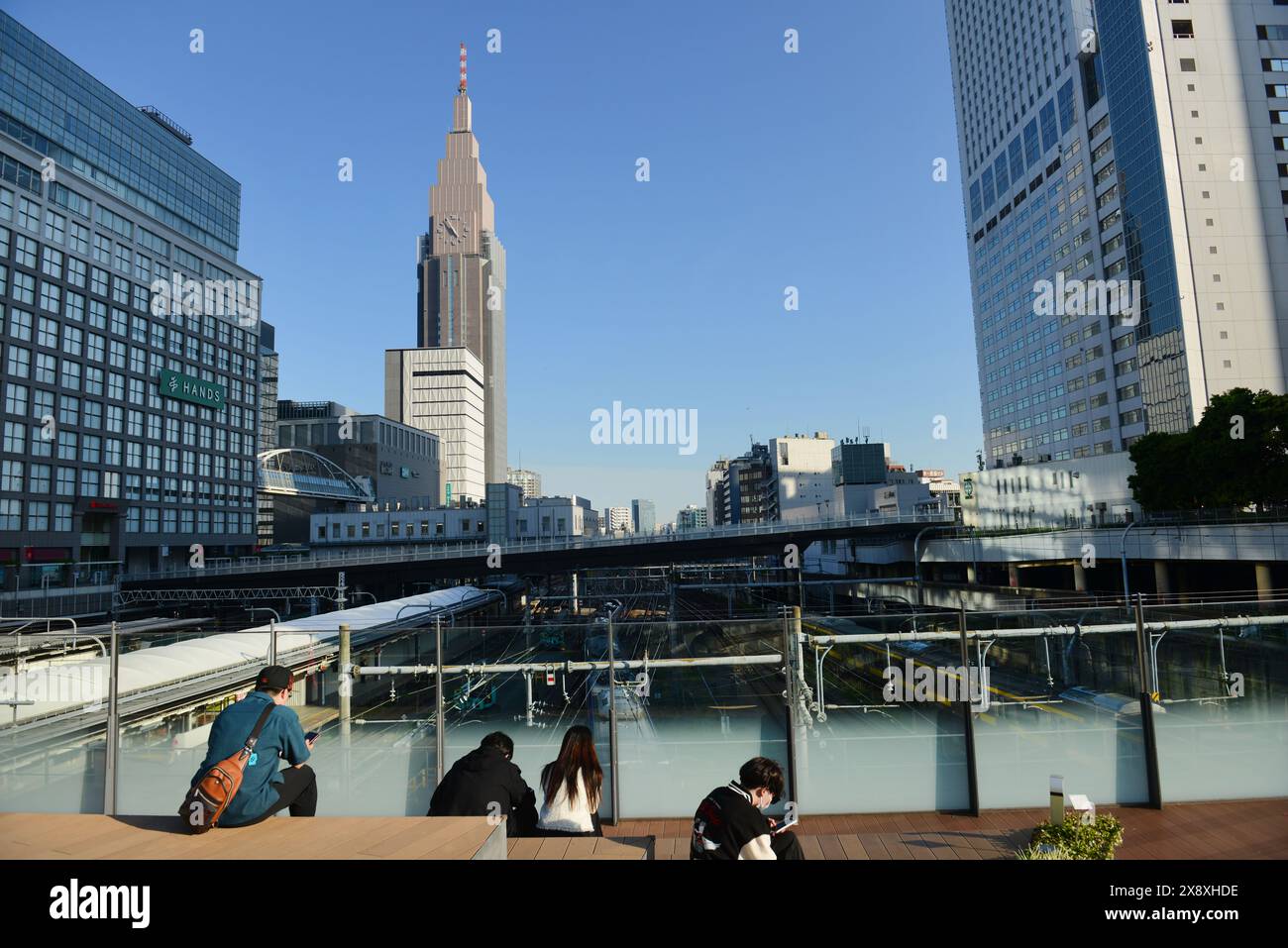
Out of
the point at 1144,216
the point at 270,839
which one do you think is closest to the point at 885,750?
the point at 270,839

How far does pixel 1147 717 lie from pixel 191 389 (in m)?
86.0

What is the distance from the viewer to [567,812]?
637 centimetres

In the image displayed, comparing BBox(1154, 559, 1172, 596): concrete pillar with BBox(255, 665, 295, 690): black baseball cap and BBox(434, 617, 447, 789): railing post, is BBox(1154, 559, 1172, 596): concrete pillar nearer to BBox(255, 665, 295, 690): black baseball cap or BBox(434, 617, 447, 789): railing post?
BBox(434, 617, 447, 789): railing post

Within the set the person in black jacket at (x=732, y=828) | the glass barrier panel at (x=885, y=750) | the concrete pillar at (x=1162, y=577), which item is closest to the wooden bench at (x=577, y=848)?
the person in black jacket at (x=732, y=828)

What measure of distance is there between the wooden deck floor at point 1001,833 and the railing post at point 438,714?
7.29ft

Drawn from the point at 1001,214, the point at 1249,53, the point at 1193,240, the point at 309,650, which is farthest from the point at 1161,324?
the point at 309,650

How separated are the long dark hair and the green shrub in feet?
13.8

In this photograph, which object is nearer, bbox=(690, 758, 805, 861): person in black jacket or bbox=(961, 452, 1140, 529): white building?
bbox=(690, 758, 805, 861): person in black jacket

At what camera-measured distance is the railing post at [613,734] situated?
8.21 meters

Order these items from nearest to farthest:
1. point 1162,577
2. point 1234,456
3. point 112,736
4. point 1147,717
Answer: point 112,736
point 1147,717
point 1234,456
point 1162,577

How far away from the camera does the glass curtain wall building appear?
54.9 metres

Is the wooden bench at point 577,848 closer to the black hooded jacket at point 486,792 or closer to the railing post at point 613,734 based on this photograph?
the black hooded jacket at point 486,792

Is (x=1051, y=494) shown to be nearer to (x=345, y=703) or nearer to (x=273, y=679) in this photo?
(x=345, y=703)

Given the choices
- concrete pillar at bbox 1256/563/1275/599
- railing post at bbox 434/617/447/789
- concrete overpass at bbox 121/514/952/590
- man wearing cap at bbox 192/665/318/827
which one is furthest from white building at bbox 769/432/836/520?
man wearing cap at bbox 192/665/318/827
